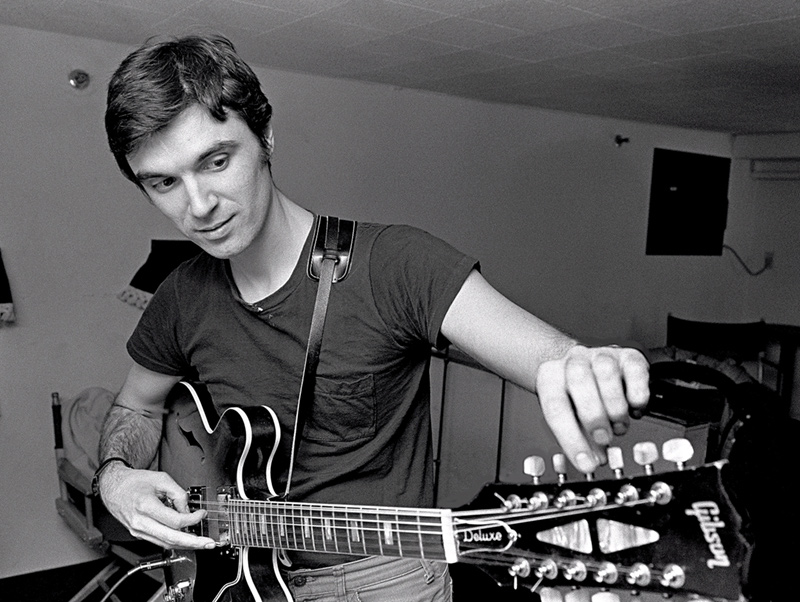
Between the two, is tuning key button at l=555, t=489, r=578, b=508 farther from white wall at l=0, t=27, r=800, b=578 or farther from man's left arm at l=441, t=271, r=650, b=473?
white wall at l=0, t=27, r=800, b=578

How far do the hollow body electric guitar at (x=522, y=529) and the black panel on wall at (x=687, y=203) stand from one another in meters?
5.96

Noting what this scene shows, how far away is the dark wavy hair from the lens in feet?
3.85

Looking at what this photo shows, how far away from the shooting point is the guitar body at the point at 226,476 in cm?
126

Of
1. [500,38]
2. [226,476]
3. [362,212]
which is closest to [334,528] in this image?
[226,476]

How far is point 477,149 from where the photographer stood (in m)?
5.27

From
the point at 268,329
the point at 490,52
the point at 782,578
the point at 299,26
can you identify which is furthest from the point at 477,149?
the point at 782,578

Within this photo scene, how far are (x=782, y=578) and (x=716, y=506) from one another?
196 mm

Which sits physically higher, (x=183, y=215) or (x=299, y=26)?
(x=299, y=26)

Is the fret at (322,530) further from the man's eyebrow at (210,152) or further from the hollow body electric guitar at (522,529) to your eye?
the man's eyebrow at (210,152)

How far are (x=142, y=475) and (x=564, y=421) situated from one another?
1.03m

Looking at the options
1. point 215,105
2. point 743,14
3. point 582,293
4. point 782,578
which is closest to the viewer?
point 782,578

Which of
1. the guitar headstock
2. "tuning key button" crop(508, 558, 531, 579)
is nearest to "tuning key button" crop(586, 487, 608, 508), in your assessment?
the guitar headstock

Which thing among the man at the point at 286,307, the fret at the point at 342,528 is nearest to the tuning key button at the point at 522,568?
the fret at the point at 342,528

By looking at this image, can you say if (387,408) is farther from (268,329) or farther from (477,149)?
(477,149)
